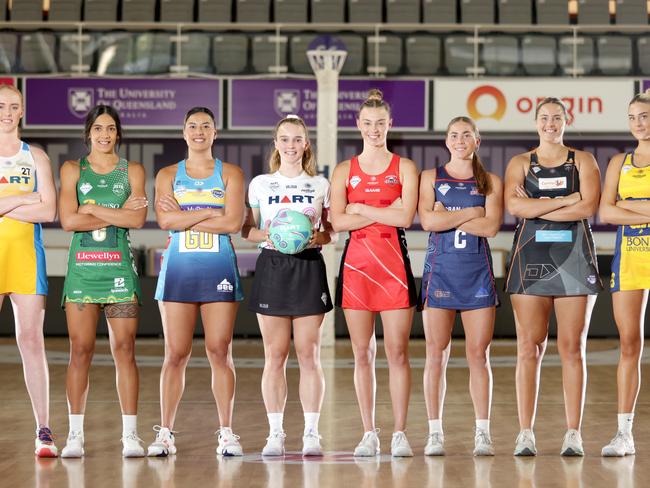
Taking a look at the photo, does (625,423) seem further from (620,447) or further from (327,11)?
(327,11)

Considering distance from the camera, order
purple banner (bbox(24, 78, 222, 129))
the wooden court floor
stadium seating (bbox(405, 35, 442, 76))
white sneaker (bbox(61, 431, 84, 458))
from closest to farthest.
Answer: the wooden court floor → white sneaker (bbox(61, 431, 84, 458)) → purple banner (bbox(24, 78, 222, 129)) → stadium seating (bbox(405, 35, 442, 76))

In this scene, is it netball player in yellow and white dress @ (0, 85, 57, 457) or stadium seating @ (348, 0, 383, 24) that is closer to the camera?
netball player in yellow and white dress @ (0, 85, 57, 457)

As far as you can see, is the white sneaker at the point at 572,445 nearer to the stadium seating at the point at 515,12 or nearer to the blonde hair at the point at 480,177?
the blonde hair at the point at 480,177

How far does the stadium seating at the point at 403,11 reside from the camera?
17.2 meters

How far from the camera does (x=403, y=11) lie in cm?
1723

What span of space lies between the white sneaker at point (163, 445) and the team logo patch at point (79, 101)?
10846mm

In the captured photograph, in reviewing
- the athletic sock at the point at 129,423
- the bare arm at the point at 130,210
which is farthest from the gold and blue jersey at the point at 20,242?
the athletic sock at the point at 129,423

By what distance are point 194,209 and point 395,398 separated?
4.54 ft

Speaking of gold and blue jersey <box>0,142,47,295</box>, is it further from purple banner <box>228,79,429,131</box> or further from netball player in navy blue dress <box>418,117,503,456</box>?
purple banner <box>228,79,429,131</box>

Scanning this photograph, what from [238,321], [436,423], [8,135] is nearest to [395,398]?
[436,423]

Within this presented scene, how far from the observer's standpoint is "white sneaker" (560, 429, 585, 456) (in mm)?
5344

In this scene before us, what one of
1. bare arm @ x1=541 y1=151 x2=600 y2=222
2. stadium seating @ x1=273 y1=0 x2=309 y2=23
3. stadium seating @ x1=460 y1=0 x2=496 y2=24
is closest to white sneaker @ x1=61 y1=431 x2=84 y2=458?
bare arm @ x1=541 y1=151 x2=600 y2=222

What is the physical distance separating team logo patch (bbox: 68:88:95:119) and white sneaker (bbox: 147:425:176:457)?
35.6 feet

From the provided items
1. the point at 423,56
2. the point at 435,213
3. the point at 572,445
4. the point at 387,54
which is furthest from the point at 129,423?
the point at 423,56
